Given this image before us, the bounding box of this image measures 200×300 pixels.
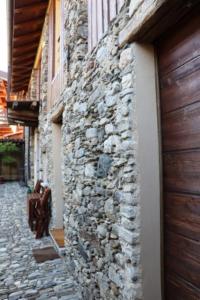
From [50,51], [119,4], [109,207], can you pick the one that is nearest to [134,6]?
[119,4]

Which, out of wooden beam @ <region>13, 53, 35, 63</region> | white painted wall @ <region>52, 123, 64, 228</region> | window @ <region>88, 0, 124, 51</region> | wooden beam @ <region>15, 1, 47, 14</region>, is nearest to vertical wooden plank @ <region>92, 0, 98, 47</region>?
window @ <region>88, 0, 124, 51</region>

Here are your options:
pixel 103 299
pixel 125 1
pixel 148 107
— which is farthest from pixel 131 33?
pixel 103 299

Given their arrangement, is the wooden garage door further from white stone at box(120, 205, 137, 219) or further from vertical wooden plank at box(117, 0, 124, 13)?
vertical wooden plank at box(117, 0, 124, 13)

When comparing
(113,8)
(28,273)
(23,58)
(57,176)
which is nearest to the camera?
(113,8)

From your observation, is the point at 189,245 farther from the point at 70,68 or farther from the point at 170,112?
the point at 70,68

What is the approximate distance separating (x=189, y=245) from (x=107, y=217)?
2.46ft

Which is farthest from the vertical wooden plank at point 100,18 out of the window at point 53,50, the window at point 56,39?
the window at point 56,39

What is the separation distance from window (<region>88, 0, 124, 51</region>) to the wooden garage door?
57 centimetres

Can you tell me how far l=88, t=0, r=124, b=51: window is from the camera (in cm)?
200

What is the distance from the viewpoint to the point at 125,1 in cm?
179

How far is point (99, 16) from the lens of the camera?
2.29 m

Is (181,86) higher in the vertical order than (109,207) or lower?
higher

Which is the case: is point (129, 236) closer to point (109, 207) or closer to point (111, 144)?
point (109, 207)

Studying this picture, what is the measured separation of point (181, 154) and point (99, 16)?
5.13 feet
